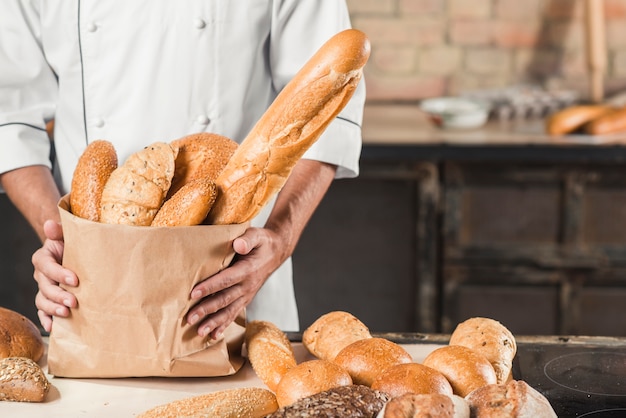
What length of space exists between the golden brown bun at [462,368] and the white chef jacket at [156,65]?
514 mm

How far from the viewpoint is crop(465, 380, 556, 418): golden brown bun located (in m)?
0.81

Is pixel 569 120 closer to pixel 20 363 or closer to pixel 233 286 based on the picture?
pixel 233 286

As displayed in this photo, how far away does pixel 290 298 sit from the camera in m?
1.61

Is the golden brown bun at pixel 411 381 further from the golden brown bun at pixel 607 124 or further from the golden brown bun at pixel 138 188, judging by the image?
the golden brown bun at pixel 607 124

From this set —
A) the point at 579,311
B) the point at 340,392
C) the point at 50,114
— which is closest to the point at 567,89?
the point at 579,311

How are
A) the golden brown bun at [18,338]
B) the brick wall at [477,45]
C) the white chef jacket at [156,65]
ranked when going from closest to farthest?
the golden brown bun at [18,338], the white chef jacket at [156,65], the brick wall at [477,45]

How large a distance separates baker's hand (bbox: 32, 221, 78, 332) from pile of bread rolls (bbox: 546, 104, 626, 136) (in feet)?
6.21

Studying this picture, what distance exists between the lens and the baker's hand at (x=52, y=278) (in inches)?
39.8

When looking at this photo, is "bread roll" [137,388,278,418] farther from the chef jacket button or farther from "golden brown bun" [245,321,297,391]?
the chef jacket button

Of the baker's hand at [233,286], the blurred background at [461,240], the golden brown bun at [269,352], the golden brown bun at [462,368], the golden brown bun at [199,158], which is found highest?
the golden brown bun at [199,158]

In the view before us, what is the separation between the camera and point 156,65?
143cm

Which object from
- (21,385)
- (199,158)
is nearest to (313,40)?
(199,158)

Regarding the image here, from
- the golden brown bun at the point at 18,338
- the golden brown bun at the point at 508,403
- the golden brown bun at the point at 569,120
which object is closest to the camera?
the golden brown bun at the point at 508,403

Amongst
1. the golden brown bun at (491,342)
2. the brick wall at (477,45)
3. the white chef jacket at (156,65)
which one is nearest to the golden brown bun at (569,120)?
the brick wall at (477,45)
